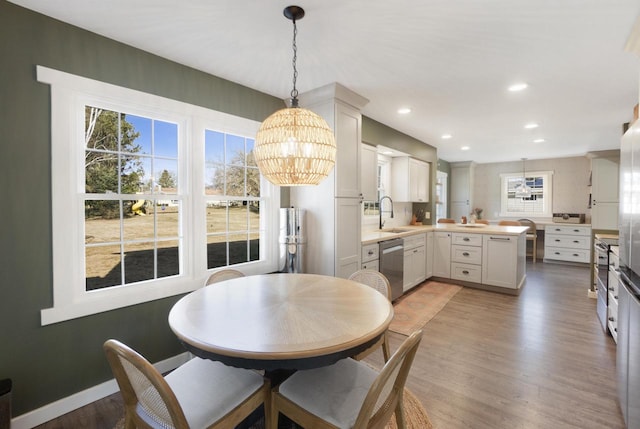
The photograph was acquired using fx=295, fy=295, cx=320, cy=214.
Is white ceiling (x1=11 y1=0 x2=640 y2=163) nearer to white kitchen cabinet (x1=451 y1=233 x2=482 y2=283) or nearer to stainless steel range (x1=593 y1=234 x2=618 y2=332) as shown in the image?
stainless steel range (x1=593 y1=234 x2=618 y2=332)

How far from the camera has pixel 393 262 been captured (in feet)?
12.4

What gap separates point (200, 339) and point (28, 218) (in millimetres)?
1436

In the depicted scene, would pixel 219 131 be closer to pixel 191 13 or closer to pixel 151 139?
pixel 151 139

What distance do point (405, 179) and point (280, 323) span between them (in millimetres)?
4189

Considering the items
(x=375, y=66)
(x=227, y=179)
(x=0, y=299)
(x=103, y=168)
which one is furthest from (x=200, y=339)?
(x=103, y=168)

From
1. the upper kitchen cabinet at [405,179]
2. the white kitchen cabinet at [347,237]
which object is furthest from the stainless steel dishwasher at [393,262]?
the upper kitchen cabinet at [405,179]

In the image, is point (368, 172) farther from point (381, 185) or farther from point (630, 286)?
point (630, 286)

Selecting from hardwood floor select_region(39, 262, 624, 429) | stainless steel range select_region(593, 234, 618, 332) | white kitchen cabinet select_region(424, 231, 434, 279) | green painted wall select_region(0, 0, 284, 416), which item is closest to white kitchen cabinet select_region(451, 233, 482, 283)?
white kitchen cabinet select_region(424, 231, 434, 279)

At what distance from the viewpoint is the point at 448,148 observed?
6035mm

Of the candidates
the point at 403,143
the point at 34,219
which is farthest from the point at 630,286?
the point at 403,143

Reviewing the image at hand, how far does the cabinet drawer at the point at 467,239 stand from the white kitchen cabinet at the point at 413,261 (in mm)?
500

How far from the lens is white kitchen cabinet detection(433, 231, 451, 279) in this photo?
480cm

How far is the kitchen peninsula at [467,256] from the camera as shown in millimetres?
4188

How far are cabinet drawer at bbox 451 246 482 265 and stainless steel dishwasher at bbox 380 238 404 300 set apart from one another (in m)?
1.30
